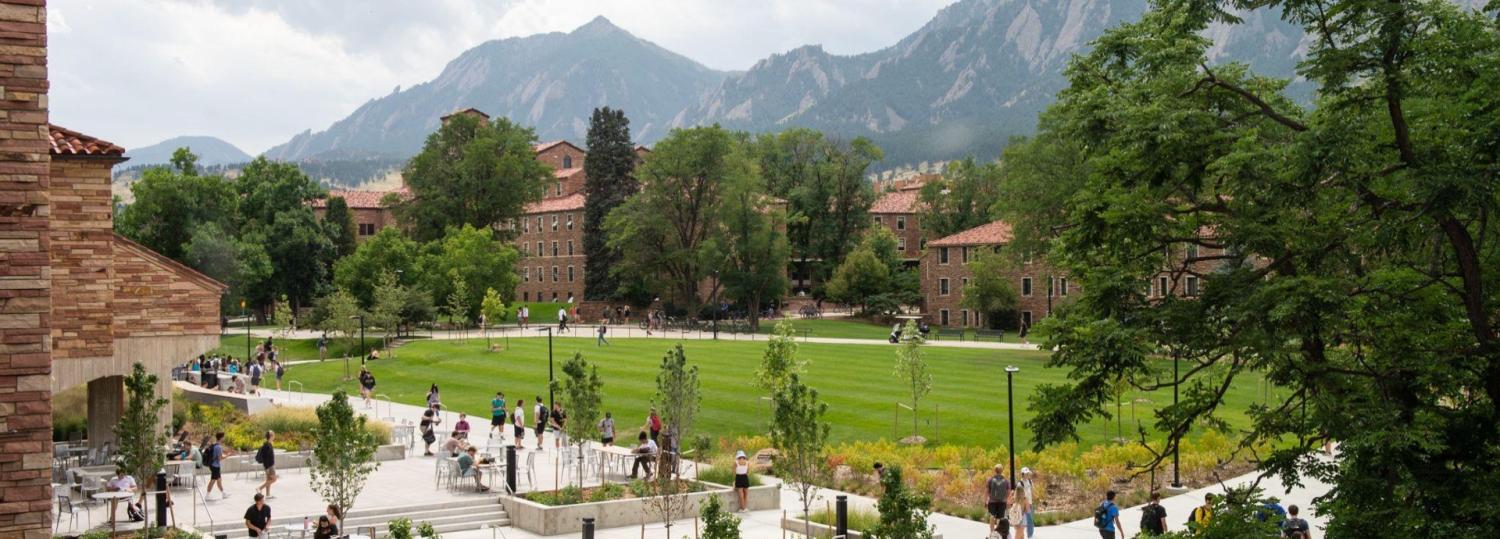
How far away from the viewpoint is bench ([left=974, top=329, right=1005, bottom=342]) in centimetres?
7394

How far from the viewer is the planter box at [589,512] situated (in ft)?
85.7

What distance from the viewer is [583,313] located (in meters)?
94.0

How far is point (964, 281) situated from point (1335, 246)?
7423cm

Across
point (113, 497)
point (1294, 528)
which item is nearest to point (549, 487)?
point (113, 497)

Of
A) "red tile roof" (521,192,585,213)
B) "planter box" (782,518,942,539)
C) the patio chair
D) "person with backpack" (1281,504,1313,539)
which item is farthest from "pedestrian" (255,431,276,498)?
"red tile roof" (521,192,585,213)

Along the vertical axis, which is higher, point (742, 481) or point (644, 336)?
point (644, 336)

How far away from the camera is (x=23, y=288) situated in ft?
33.0

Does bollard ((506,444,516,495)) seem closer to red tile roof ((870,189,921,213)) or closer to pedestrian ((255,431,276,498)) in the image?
pedestrian ((255,431,276,498))

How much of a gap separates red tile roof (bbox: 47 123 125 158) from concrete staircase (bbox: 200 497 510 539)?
793 centimetres

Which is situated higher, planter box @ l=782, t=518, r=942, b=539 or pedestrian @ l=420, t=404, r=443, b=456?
pedestrian @ l=420, t=404, r=443, b=456

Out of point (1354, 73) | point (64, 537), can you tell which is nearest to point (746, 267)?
point (64, 537)

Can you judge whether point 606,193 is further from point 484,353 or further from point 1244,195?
point 1244,195

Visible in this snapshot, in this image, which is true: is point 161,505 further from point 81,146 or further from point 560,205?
point 560,205

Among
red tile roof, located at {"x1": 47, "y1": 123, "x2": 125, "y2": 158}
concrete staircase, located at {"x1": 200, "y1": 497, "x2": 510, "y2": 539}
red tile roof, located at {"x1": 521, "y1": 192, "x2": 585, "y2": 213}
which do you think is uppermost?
red tile roof, located at {"x1": 521, "y1": 192, "x2": 585, "y2": 213}
